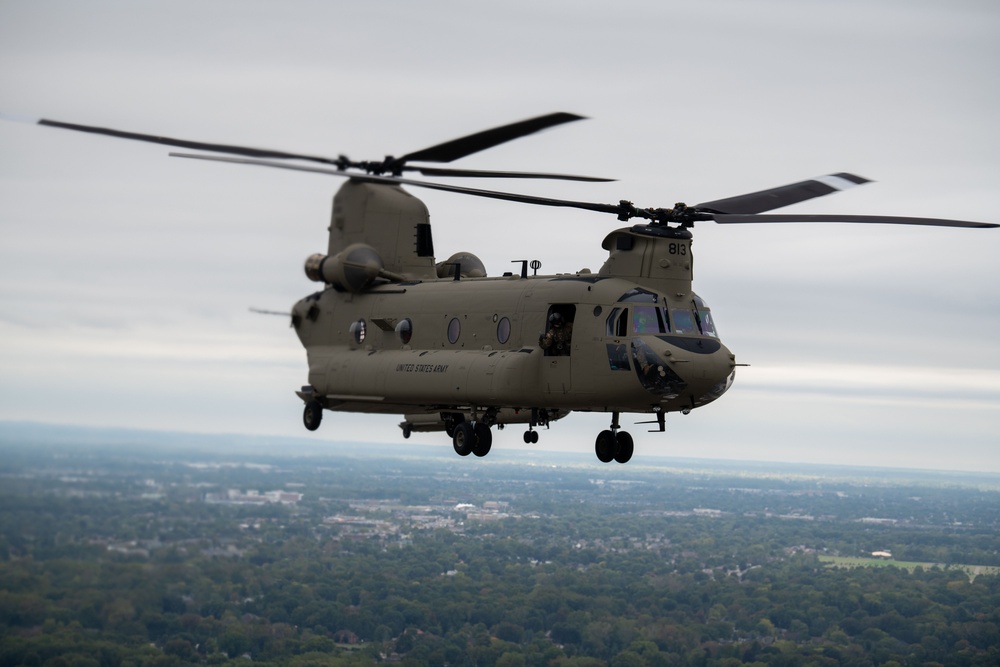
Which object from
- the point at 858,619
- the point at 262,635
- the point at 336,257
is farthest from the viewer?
the point at 858,619

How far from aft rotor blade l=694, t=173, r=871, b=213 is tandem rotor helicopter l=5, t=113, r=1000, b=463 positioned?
0.04m

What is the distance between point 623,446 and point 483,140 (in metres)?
8.85

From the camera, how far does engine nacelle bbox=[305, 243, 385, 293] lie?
1704 inches

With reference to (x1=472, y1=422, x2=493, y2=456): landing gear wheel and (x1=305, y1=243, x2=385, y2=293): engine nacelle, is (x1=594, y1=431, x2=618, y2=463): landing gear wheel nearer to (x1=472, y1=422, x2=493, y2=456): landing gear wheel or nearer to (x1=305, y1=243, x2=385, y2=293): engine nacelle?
(x1=472, y1=422, x2=493, y2=456): landing gear wheel

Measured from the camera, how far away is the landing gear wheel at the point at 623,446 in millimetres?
37625

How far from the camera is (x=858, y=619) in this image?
15438 centimetres

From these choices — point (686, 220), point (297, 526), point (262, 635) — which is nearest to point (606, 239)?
point (686, 220)

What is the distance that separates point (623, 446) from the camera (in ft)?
124

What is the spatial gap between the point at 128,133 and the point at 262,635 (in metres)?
80.8

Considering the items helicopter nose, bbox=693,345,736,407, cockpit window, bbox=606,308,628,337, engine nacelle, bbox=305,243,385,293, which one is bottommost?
helicopter nose, bbox=693,345,736,407

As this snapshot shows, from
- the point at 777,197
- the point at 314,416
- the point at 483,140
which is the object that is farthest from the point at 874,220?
the point at 314,416

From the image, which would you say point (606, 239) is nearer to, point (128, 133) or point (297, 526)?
point (128, 133)

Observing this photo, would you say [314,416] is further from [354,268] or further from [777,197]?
[777,197]

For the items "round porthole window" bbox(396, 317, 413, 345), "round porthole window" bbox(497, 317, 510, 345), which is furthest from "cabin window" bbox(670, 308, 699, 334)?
"round porthole window" bbox(396, 317, 413, 345)
